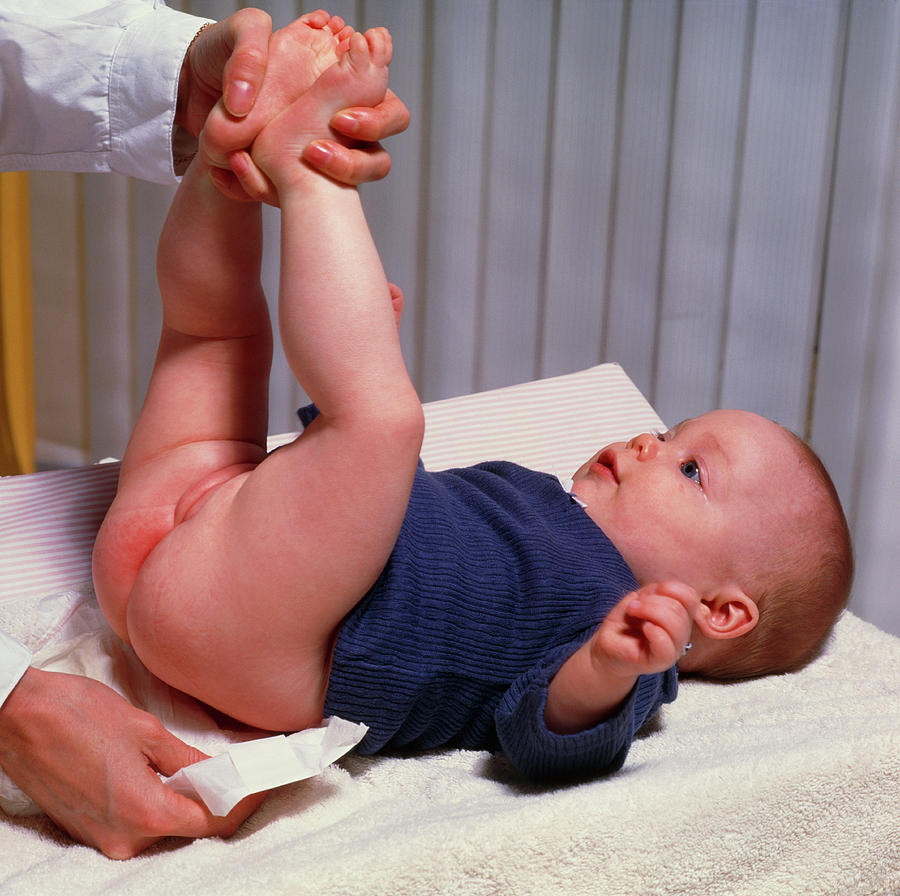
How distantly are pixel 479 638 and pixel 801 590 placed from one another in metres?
0.43

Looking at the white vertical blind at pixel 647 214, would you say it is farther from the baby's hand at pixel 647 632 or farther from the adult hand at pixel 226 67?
the baby's hand at pixel 647 632

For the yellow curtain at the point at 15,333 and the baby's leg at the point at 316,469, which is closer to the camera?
the baby's leg at the point at 316,469

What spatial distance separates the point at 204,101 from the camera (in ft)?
3.74

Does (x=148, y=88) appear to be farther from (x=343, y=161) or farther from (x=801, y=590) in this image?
(x=801, y=590)

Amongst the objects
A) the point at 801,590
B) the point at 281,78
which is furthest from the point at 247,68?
the point at 801,590

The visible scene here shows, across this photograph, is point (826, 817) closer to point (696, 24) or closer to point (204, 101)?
point (204, 101)

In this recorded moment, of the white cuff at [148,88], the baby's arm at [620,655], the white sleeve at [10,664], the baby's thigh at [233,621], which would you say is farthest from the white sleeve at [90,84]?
the baby's arm at [620,655]

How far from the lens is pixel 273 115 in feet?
2.81

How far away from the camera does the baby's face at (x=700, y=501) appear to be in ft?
3.67

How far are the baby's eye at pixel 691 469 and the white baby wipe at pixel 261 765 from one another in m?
0.51

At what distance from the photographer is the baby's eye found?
116 cm

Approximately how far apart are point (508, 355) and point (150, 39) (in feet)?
4.45

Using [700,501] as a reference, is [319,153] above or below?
above

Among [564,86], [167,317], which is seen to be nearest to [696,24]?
[564,86]
